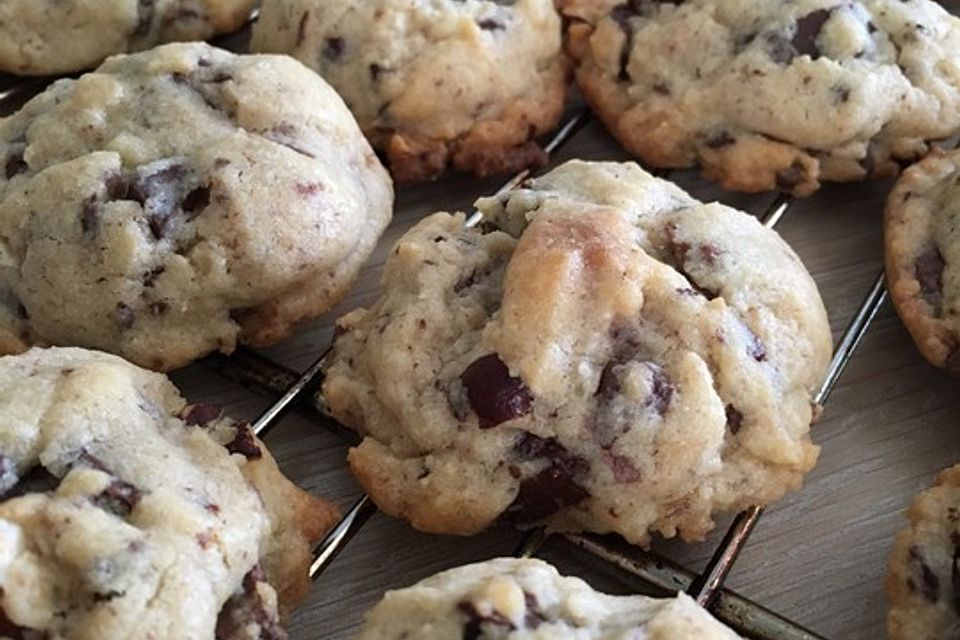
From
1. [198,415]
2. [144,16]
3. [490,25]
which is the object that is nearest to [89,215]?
[198,415]

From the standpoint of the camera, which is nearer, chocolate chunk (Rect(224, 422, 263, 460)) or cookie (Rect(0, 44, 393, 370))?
chocolate chunk (Rect(224, 422, 263, 460))

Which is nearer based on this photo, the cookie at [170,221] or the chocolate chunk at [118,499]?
the chocolate chunk at [118,499]

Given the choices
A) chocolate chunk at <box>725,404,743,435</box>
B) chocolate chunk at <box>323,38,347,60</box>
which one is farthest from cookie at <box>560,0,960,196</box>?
chocolate chunk at <box>725,404,743,435</box>

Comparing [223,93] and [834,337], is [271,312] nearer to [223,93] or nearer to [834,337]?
[223,93]

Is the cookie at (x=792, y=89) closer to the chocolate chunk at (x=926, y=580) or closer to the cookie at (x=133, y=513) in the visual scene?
the chocolate chunk at (x=926, y=580)

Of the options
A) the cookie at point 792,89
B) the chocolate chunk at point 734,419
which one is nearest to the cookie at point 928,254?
the cookie at point 792,89

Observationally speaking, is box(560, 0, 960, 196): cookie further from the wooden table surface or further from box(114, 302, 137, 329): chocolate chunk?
box(114, 302, 137, 329): chocolate chunk

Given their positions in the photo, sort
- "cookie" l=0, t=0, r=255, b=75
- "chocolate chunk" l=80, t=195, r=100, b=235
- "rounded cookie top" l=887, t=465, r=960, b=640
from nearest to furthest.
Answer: "rounded cookie top" l=887, t=465, r=960, b=640 < "chocolate chunk" l=80, t=195, r=100, b=235 < "cookie" l=0, t=0, r=255, b=75
